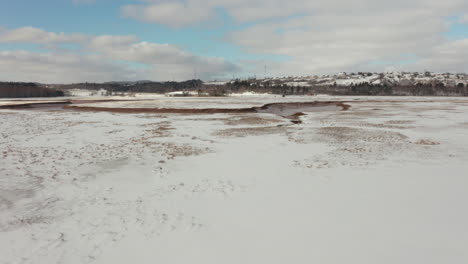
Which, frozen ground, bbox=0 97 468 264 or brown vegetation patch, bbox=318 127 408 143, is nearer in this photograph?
frozen ground, bbox=0 97 468 264

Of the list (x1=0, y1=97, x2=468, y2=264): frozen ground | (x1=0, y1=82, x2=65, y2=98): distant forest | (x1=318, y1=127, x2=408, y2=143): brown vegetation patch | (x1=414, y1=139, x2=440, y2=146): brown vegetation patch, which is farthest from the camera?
(x1=0, y1=82, x2=65, y2=98): distant forest

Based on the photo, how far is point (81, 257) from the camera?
6.75m

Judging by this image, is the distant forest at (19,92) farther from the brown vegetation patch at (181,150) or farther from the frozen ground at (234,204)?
the brown vegetation patch at (181,150)

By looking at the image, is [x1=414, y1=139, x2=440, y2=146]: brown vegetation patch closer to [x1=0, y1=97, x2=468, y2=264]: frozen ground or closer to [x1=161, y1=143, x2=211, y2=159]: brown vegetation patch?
[x1=0, y1=97, x2=468, y2=264]: frozen ground

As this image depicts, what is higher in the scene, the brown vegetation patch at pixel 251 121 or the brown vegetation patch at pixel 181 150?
the brown vegetation patch at pixel 251 121

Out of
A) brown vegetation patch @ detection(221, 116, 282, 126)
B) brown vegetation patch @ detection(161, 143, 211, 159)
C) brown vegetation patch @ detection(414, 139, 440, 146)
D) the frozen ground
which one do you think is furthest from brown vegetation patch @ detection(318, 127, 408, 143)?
brown vegetation patch @ detection(161, 143, 211, 159)

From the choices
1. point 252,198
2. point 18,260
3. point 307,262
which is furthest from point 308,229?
point 18,260

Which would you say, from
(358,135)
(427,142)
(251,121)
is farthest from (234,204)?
(251,121)

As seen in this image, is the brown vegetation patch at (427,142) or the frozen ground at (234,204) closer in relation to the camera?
the frozen ground at (234,204)

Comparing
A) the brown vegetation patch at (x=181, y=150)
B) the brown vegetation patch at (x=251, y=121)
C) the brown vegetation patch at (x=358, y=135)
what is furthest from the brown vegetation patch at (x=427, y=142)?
the brown vegetation patch at (x=251, y=121)

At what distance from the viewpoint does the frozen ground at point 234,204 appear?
7.03 m

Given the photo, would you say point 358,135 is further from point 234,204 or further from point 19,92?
point 19,92

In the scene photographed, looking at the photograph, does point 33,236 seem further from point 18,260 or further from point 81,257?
point 81,257

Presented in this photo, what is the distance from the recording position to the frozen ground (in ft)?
23.1
